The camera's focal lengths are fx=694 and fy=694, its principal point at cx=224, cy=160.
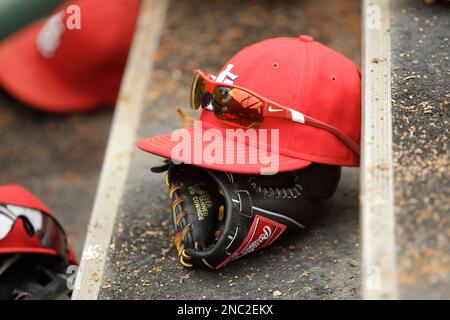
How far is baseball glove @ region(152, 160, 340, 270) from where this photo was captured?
5.26 feet

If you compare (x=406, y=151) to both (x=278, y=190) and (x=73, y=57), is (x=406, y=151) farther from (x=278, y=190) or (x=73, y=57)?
(x=73, y=57)

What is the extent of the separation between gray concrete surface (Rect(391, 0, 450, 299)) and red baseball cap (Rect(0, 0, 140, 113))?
143cm

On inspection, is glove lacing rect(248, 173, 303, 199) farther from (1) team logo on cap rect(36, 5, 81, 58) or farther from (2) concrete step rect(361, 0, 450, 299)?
(1) team logo on cap rect(36, 5, 81, 58)

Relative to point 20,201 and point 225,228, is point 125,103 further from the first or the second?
point 225,228

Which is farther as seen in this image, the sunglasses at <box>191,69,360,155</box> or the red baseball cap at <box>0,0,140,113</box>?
the red baseball cap at <box>0,0,140,113</box>

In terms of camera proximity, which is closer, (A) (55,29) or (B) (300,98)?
(B) (300,98)

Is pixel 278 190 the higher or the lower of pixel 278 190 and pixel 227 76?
the lower

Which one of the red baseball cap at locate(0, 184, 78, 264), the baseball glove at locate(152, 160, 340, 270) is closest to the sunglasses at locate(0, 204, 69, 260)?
the red baseball cap at locate(0, 184, 78, 264)

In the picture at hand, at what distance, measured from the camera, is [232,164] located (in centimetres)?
158

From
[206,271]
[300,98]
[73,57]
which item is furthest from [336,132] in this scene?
[73,57]

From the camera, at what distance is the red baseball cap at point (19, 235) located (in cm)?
181

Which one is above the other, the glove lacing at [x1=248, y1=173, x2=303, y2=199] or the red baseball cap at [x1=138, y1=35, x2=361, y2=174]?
the red baseball cap at [x1=138, y1=35, x2=361, y2=174]

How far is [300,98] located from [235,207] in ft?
1.01

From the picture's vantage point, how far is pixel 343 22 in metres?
3.02
